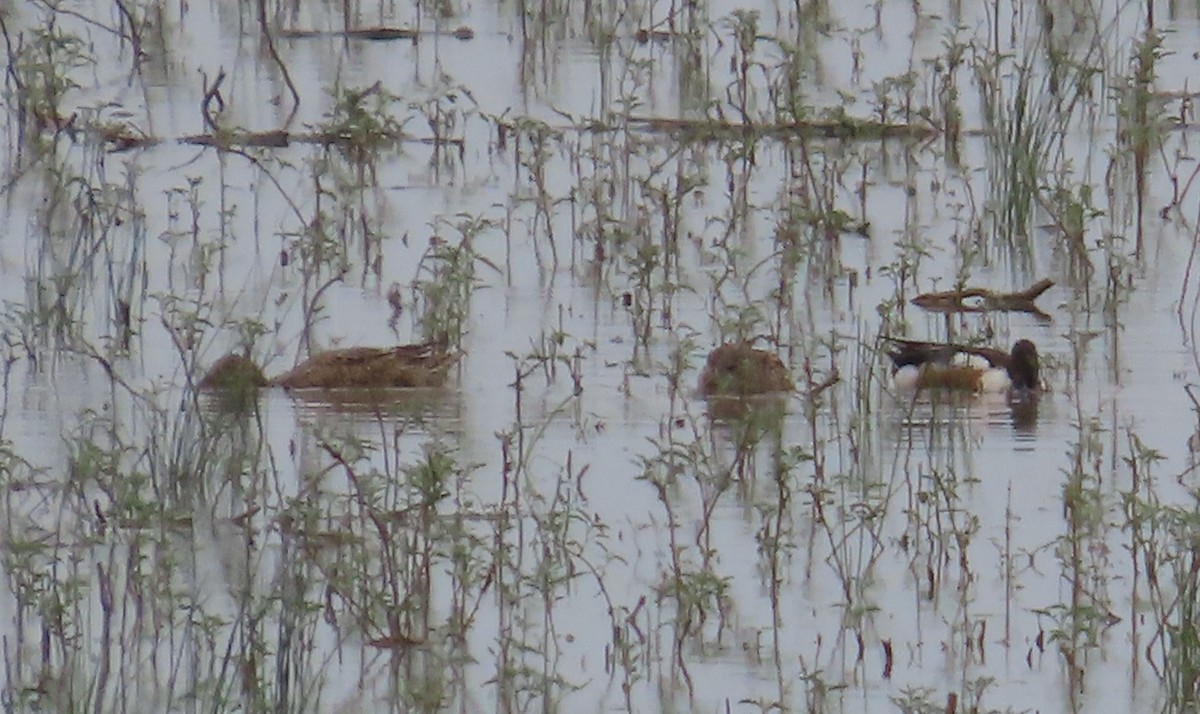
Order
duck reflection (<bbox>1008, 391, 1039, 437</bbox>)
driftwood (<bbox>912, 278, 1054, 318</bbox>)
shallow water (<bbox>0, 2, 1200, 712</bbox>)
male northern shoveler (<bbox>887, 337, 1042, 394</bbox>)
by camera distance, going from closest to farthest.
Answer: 1. shallow water (<bbox>0, 2, 1200, 712</bbox>)
2. duck reflection (<bbox>1008, 391, 1039, 437</bbox>)
3. male northern shoveler (<bbox>887, 337, 1042, 394</bbox>)
4. driftwood (<bbox>912, 278, 1054, 318</bbox>)

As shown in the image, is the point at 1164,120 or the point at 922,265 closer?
the point at 922,265

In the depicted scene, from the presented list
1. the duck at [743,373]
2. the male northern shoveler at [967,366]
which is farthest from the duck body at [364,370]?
the male northern shoveler at [967,366]

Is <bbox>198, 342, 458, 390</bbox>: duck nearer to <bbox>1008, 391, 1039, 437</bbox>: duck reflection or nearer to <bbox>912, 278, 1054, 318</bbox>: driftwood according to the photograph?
<bbox>1008, 391, 1039, 437</bbox>: duck reflection

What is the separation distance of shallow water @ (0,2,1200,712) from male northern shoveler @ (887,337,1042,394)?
0.08m

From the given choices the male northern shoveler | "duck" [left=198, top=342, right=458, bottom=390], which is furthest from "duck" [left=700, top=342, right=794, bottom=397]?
"duck" [left=198, top=342, right=458, bottom=390]

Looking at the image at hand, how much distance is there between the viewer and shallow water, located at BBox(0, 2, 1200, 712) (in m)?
6.19

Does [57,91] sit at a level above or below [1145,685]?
above

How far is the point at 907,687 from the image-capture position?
6051 millimetres

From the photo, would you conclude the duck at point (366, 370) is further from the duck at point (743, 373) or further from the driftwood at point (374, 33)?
the driftwood at point (374, 33)

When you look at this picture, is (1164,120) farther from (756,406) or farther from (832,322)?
(756,406)

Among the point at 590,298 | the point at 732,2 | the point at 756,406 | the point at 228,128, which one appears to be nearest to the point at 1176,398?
the point at 756,406

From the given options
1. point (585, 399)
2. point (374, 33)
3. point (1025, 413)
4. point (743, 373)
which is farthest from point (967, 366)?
point (374, 33)

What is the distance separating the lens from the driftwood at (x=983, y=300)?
9594mm

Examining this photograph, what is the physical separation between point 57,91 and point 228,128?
631 mm
